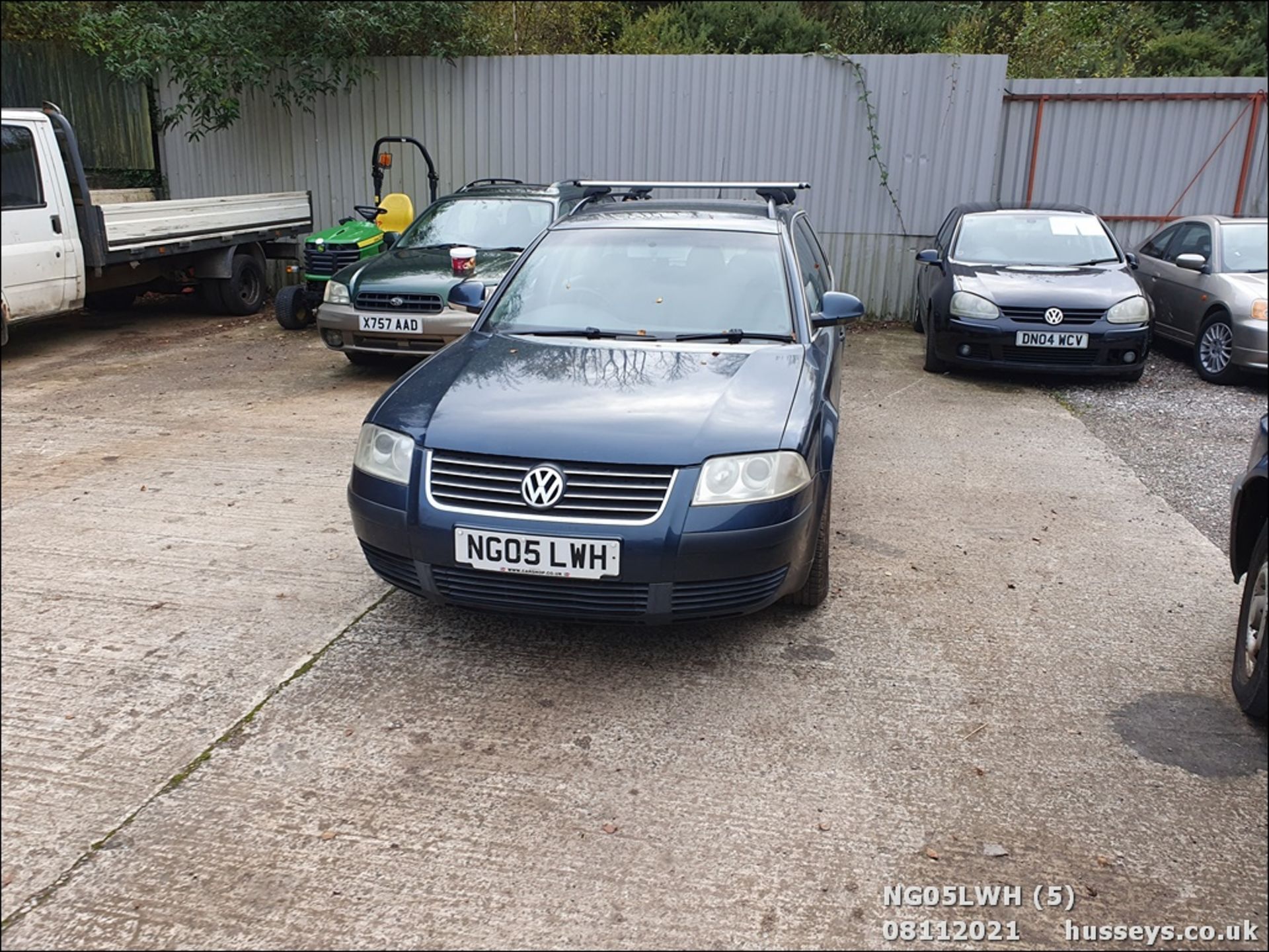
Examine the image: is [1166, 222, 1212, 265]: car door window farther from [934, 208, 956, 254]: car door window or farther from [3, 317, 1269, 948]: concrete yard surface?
[3, 317, 1269, 948]: concrete yard surface

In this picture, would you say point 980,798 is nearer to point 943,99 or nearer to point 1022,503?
point 1022,503

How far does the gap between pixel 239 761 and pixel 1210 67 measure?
18.7 meters

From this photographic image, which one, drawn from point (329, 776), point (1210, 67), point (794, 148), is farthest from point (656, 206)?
point (1210, 67)

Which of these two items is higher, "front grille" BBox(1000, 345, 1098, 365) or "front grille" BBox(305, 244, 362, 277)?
"front grille" BBox(305, 244, 362, 277)

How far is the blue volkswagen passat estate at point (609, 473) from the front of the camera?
11.1 ft

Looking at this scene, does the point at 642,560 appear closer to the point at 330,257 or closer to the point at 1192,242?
the point at 330,257

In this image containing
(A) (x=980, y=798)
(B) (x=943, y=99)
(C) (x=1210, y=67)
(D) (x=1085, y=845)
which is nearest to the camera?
(D) (x=1085, y=845)

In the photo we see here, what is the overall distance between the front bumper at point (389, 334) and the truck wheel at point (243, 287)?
3.39 m

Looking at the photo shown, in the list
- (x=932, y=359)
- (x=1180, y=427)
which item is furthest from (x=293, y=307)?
(x=1180, y=427)

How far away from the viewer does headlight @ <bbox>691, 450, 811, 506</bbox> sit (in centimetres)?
342

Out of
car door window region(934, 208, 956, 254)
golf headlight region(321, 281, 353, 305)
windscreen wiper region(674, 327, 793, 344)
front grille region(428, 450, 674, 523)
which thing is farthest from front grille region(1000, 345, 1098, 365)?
front grille region(428, 450, 674, 523)

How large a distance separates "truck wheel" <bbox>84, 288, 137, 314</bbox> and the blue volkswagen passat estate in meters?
8.12

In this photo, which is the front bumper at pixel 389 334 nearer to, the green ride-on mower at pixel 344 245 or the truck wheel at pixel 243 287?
the green ride-on mower at pixel 344 245

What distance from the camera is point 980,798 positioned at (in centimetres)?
298
